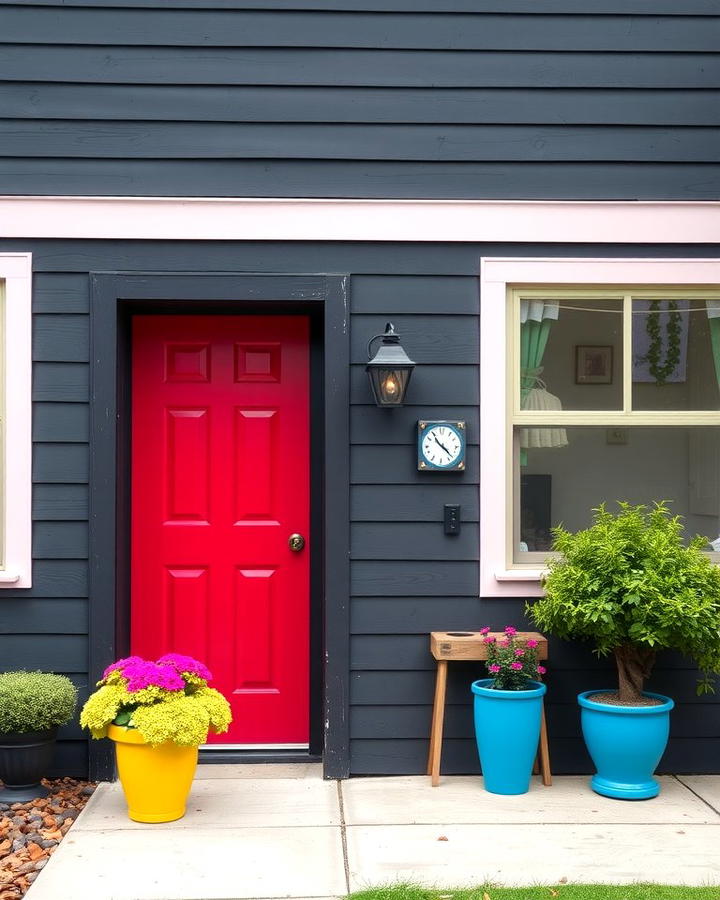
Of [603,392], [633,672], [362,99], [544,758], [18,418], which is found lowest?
[544,758]

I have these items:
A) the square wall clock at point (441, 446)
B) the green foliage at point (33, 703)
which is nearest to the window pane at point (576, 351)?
the square wall clock at point (441, 446)

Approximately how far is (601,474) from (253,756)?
2075mm

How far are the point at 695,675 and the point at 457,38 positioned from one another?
3.07 metres

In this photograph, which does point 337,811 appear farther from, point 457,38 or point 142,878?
point 457,38

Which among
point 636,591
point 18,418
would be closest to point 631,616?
point 636,591

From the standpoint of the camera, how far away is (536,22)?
462 cm

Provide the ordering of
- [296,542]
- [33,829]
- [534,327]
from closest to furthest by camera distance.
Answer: [33,829], [534,327], [296,542]

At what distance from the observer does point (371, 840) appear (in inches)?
150

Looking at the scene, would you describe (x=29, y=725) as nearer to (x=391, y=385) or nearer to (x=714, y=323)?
(x=391, y=385)

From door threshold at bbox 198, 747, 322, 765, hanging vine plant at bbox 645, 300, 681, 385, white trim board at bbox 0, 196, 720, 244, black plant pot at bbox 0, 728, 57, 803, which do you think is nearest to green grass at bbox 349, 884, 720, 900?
door threshold at bbox 198, 747, 322, 765

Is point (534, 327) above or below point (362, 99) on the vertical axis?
below

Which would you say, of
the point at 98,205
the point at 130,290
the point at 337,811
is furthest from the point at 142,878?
the point at 98,205

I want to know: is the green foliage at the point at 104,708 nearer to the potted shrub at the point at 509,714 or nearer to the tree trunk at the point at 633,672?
the potted shrub at the point at 509,714

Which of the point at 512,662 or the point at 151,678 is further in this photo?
the point at 512,662
